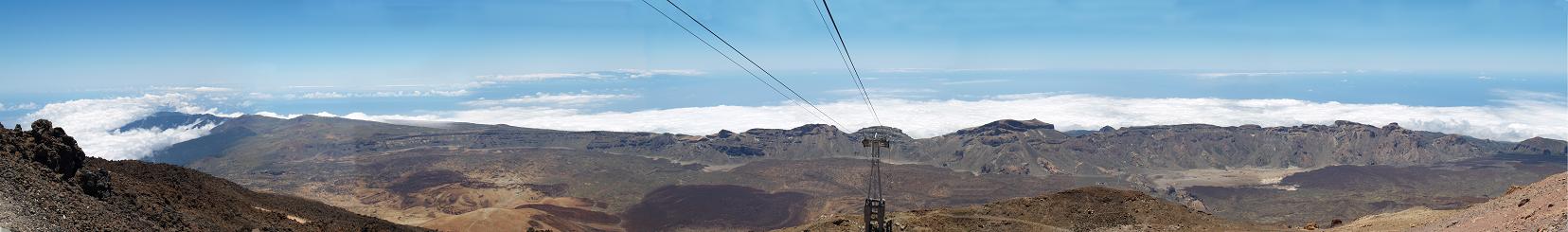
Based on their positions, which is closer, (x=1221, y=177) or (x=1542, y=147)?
(x=1221, y=177)

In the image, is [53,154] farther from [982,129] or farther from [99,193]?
[982,129]

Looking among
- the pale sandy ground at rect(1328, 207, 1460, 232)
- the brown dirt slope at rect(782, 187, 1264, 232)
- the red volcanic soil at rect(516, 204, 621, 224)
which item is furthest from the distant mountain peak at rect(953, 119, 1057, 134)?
the pale sandy ground at rect(1328, 207, 1460, 232)

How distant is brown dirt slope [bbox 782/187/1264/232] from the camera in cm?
4009

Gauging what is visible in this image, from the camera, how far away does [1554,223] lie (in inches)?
733

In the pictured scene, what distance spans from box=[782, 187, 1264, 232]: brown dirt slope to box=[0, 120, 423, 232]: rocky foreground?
78.5ft

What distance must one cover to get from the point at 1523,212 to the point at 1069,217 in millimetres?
22915

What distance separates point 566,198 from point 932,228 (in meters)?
89.2

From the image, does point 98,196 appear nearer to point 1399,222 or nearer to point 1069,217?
point 1069,217

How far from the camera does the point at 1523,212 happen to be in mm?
21500

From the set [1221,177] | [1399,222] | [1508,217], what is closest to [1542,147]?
[1221,177]

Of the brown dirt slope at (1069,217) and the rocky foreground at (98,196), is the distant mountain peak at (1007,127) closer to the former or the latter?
the brown dirt slope at (1069,217)

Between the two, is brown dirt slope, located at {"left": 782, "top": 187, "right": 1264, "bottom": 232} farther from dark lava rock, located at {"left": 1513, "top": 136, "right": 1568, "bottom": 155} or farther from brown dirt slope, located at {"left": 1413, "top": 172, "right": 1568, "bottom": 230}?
dark lava rock, located at {"left": 1513, "top": 136, "right": 1568, "bottom": 155}

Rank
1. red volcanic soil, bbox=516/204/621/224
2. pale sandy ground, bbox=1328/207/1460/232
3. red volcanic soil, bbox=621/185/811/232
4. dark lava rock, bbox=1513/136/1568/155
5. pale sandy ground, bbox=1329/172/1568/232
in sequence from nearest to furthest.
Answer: pale sandy ground, bbox=1329/172/1568/232
pale sandy ground, bbox=1328/207/1460/232
red volcanic soil, bbox=516/204/621/224
red volcanic soil, bbox=621/185/811/232
dark lava rock, bbox=1513/136/1568/155

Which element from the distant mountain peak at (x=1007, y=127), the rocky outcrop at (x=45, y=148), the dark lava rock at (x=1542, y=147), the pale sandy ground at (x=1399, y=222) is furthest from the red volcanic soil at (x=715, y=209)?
the dark lava rock at (x=1542, y=147)
